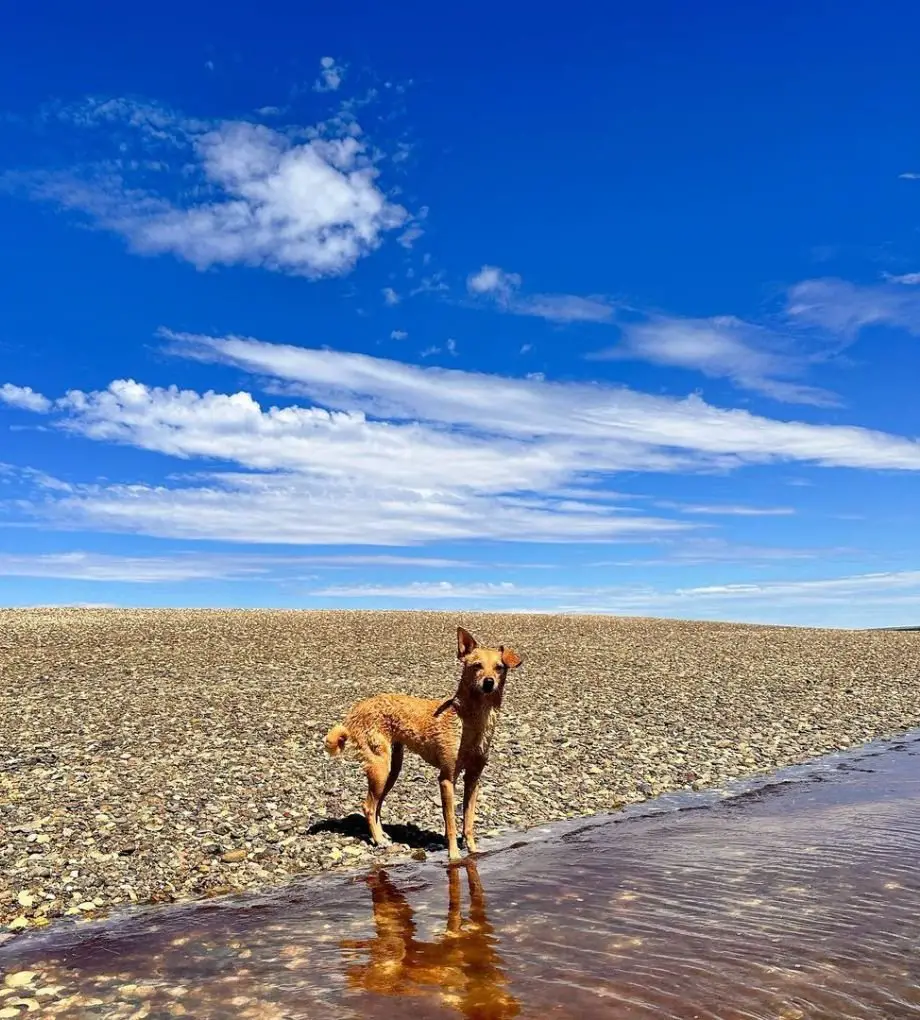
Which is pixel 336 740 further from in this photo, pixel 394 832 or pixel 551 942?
pixel 551 942

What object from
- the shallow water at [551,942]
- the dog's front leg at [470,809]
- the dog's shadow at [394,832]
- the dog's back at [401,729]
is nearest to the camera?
the shallow water at [551,942]

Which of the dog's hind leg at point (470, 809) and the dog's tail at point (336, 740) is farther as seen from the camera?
the dog's tail at point (336, 740)

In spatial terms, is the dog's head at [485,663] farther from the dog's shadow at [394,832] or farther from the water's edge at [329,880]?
the dog's shadow at [394,832]

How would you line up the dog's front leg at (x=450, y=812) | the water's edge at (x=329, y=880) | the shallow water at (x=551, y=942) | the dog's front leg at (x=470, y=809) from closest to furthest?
the shallow water at (x=551, y=942) → the water's edge at (x=329, y=880) → the dog's front leg at (x=450, y=812) → the dog's front leg at (x=470, y=809)

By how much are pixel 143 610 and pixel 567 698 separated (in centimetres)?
3141

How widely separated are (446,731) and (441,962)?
127 inches

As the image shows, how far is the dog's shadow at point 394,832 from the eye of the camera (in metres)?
11.2

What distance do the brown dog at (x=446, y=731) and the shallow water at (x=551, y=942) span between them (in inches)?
40.3

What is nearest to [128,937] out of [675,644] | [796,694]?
[796,694]

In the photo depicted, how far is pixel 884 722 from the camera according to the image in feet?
72.7

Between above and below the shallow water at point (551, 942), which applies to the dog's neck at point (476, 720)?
above

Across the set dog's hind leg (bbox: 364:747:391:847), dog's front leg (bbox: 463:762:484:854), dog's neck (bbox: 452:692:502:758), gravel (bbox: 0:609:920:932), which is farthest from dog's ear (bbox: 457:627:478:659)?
gravel (bbox: 0:609:920:932)

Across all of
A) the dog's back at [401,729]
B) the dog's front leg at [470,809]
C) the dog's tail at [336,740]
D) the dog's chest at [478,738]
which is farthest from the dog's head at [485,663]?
the dog's tail at [336,740]

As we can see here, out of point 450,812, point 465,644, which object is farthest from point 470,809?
point 465,644
